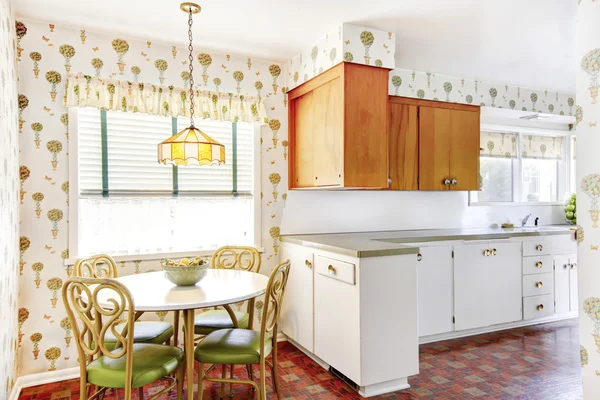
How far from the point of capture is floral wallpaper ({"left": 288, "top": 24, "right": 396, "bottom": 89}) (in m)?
2.81

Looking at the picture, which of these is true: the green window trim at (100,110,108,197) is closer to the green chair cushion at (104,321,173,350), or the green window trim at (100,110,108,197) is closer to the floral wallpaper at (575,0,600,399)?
the green chair cushion at (104,321,173,350)

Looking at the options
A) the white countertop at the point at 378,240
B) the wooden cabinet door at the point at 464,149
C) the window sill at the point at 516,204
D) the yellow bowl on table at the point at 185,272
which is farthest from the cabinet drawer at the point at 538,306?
the yellow bowl on table at the point at 185,272

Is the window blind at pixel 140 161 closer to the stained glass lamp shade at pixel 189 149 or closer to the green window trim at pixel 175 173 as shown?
the green window trim at pixel 175 173

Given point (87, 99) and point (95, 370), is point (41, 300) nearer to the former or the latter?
point (95, 370)

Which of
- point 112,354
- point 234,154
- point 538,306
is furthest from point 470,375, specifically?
point 234,154

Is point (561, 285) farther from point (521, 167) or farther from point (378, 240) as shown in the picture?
point (378, 240)

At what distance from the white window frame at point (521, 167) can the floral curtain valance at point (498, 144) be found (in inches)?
1.8

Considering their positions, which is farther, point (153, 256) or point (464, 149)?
point (464, 149)

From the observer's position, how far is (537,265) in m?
3.87

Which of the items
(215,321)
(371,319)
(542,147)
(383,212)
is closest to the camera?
(371,319)

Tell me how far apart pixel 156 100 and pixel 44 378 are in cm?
214

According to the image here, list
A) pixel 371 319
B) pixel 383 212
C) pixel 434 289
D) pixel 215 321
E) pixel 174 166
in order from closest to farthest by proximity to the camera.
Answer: pixel 371 319 → pixel 215 321 → pixel 174 166 → pixel 434 289 → pixel 383 212

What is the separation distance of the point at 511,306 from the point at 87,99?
3980mm

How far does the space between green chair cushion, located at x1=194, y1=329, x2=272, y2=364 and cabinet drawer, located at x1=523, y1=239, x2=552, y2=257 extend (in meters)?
2.77
